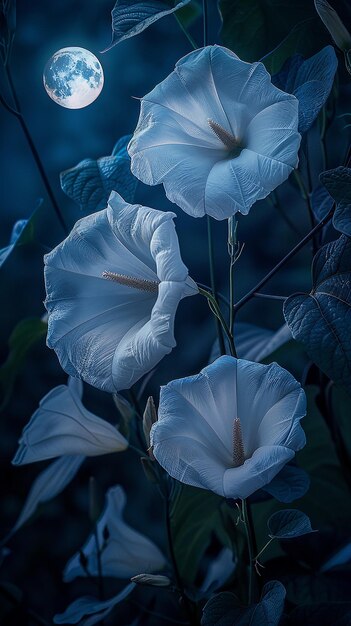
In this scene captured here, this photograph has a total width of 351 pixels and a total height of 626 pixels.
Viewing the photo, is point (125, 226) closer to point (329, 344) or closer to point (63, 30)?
point (329, 344)

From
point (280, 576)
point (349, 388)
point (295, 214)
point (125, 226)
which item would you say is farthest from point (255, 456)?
point (295, 214)

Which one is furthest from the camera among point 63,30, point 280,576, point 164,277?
point 63,30

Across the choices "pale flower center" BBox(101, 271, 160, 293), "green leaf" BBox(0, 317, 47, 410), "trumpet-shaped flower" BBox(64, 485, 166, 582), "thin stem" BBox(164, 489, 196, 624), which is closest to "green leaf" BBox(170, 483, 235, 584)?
"trumpet-shaped flower" BBox(64, 485, 166, 582)

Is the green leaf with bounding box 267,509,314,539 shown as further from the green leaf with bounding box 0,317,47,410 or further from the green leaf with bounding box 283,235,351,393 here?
the green leaf with bounding box 0,317,47,410

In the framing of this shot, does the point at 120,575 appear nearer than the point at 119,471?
Yes

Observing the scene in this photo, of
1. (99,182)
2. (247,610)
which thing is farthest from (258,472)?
(99,182)

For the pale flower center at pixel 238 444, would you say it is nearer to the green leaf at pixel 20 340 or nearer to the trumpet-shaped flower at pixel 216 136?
the trumpet-shaped flower at pixel 216 136

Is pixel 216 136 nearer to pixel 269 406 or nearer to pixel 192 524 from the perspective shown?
pixel 269 406
